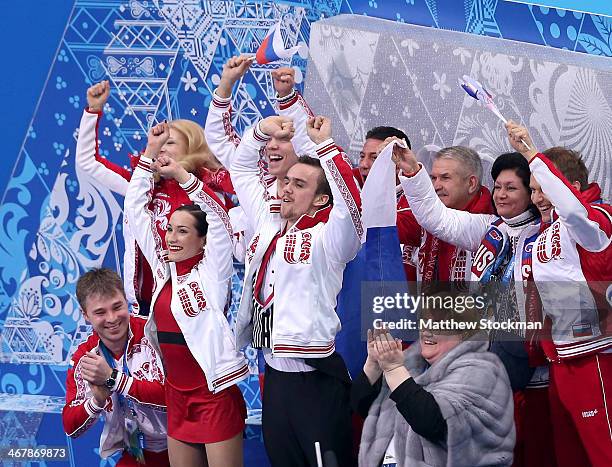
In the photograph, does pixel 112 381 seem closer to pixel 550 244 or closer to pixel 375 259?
pixel 375 259

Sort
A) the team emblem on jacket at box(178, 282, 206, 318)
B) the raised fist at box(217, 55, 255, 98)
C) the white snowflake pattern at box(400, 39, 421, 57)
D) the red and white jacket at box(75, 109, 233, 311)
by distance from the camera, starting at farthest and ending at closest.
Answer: the white snowflake pattern at box(400, 39, 421, 57), the red and white jacket at box(75, 109, 233, 311), the raised fist at box(217, 55, 255, 98), the team emblem on jacket at box(178, 282, 206, 318)

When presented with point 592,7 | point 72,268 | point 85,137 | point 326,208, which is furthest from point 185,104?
point 592,7

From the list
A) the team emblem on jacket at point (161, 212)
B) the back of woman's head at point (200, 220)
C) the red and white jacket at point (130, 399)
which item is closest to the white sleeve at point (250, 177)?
the back of woman's head at point (200, 220)

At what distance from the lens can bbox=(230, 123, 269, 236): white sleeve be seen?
4.67m

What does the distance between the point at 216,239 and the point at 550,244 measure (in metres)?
1.39

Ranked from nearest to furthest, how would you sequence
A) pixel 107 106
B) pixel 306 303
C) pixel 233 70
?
1. pixel 306 303
2. pixel 233 70
3. pixel 107 106

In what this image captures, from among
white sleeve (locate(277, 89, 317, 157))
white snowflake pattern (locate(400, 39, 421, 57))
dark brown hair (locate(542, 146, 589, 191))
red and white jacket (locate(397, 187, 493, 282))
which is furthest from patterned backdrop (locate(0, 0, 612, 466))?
dark brown hair (locate(542, 146, 589, 191))

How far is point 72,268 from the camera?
5883 millimetres

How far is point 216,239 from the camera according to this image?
15.2 feet

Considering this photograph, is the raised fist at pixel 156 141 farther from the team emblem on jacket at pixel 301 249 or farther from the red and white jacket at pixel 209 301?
the team emblem on jacket at pixel 301 249

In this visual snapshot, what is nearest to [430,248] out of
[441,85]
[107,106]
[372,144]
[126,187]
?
[372,144]

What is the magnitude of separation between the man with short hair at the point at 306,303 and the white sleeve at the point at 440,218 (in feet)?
1.21

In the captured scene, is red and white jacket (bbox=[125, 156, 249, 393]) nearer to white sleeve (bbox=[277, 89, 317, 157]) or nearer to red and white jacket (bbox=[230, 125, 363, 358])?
red and white jacket (bbox=[230, 125, 363, 358])

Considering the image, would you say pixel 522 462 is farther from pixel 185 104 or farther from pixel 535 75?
pixel 185 104
